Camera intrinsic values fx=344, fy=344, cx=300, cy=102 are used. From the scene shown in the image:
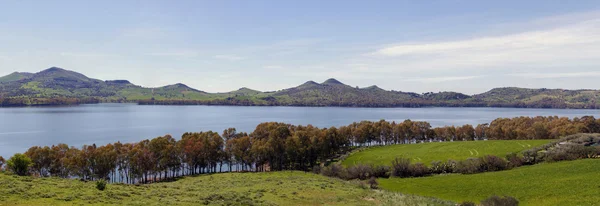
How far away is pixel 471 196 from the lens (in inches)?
2028

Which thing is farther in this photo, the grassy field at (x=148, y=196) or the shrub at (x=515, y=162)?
the shrub at (x=515, y=162)

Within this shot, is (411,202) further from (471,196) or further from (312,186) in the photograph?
(471,196)

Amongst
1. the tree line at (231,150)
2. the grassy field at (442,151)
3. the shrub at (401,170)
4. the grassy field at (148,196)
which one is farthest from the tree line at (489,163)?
the grassy field at (148,196)

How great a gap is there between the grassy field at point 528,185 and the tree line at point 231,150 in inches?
1405

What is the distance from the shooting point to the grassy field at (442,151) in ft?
289

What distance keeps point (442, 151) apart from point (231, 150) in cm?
5829

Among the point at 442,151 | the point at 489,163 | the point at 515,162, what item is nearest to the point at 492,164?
the point at 489,163

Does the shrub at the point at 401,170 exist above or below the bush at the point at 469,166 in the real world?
below

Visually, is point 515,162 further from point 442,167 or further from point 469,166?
point 442,167

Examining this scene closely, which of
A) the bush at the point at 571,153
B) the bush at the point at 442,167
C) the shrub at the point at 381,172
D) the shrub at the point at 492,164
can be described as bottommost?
the shrub at the point at 381,172

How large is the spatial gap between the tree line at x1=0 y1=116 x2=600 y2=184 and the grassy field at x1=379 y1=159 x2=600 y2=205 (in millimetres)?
35695

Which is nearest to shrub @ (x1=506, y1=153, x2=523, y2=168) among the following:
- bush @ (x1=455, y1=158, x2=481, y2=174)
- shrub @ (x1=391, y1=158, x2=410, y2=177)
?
bush @ (x1=455, y1=158, x2=481, y2=174)

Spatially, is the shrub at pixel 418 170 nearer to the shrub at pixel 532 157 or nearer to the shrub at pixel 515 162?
A: the shrub at pixel 515 162

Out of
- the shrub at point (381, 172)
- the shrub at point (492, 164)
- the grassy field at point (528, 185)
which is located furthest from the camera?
the shrub at point (381, 172)
